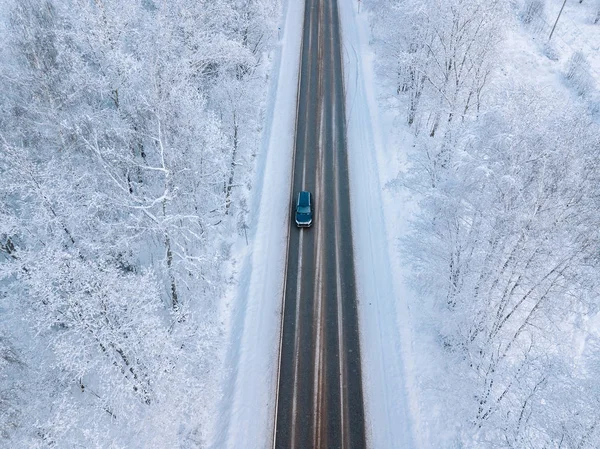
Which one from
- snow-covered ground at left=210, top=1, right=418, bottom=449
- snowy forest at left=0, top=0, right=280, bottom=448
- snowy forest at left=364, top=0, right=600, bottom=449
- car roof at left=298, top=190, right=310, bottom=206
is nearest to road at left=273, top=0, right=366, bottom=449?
snow-covered ground at left=210, top=1, right=418, bottom=449

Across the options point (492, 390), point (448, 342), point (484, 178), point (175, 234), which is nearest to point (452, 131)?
point (484, 178)

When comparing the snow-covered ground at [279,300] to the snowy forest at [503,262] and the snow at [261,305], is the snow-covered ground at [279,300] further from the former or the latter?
the snowy forest at [503,262]

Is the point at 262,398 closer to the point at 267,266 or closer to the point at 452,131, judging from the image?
the point at 267,266

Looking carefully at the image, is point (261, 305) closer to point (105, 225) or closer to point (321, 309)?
point (321, 309)

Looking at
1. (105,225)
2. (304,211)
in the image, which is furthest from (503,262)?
(105,225)

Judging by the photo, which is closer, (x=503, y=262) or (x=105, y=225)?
(x=503, y=262)

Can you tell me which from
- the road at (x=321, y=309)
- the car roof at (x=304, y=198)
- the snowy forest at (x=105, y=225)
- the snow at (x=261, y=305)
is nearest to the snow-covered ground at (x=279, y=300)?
the snow at (x=261, y=305)
